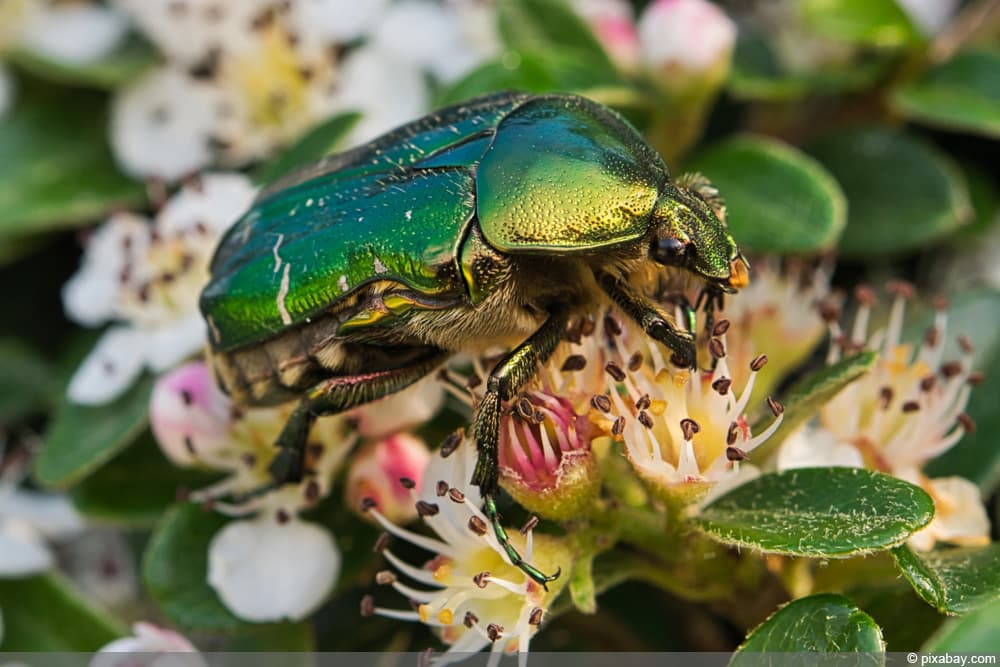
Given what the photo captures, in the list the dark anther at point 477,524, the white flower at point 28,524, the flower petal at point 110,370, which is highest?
the dark anther at point 477,524

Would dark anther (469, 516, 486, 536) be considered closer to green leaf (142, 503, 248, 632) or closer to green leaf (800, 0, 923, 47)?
green leaf (142, 503, 248, 632)

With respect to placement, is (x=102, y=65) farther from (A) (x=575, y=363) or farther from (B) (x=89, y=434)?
(A) (x=575, y=363)

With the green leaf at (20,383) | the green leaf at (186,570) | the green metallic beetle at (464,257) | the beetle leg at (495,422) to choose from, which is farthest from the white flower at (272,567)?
the green leaf at (20,383)

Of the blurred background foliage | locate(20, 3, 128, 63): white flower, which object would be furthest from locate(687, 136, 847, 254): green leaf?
locate(20, 3, 128, 63): white flower

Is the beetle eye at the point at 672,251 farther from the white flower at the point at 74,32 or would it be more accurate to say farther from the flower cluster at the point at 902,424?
the white flower at the point at 74,32

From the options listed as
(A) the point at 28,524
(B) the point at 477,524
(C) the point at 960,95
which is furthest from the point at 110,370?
(C) the point at 960,95

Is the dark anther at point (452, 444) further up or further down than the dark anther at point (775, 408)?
further down
